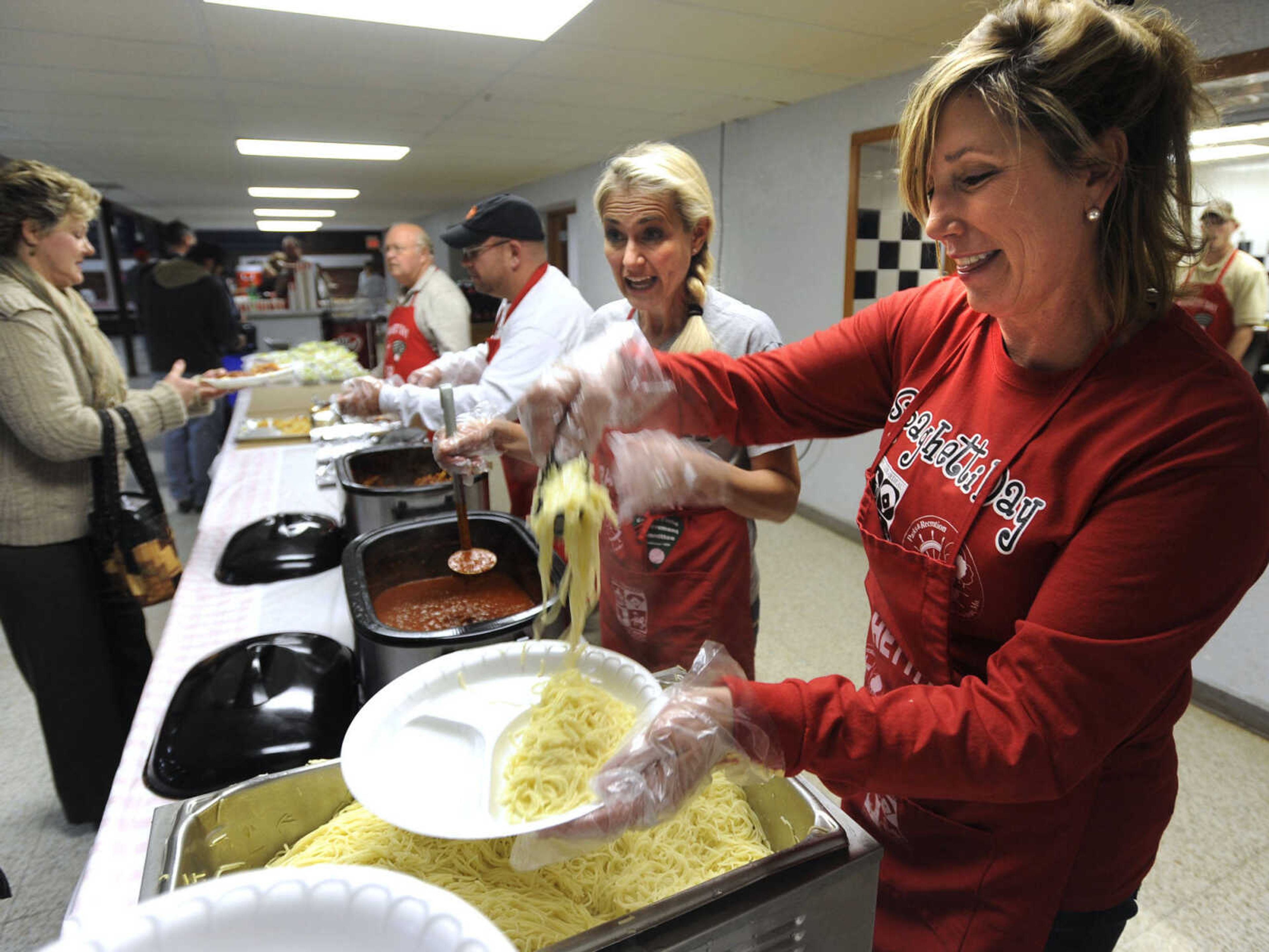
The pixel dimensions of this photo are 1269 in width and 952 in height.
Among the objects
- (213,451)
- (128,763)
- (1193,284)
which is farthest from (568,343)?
(213,451)

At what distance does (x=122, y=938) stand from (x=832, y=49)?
13.4 ft

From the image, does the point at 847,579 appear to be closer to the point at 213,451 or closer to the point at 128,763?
the point at 128,763

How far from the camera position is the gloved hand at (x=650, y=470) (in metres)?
1.24

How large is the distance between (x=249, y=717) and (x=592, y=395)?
77 cm

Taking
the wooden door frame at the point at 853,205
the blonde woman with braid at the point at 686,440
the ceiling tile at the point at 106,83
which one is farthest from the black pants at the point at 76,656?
the wooden door frame at the point at 853,205

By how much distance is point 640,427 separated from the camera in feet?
4.00

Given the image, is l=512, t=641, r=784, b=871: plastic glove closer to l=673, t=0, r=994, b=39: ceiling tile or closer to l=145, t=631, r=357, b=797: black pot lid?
l=145, t=631, r=357, b=797: black pot lid

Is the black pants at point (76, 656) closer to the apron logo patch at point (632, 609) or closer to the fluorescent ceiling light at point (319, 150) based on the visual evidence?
the apron logo patch at point (632, 609)

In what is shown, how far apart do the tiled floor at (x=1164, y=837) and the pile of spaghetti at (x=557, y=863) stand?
5.50ft

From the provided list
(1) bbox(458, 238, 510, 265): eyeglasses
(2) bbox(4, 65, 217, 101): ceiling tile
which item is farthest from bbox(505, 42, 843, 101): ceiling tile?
(2) bbox(4, 65, 217, 101): ceiling tile

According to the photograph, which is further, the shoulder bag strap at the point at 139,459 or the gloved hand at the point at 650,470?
the shoulder bag strap at the point at 139,459

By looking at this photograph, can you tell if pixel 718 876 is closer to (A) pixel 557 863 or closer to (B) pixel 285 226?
(A) pixel 557 863

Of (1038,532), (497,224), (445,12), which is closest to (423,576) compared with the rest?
(1038,532)

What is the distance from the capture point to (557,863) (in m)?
0.93
